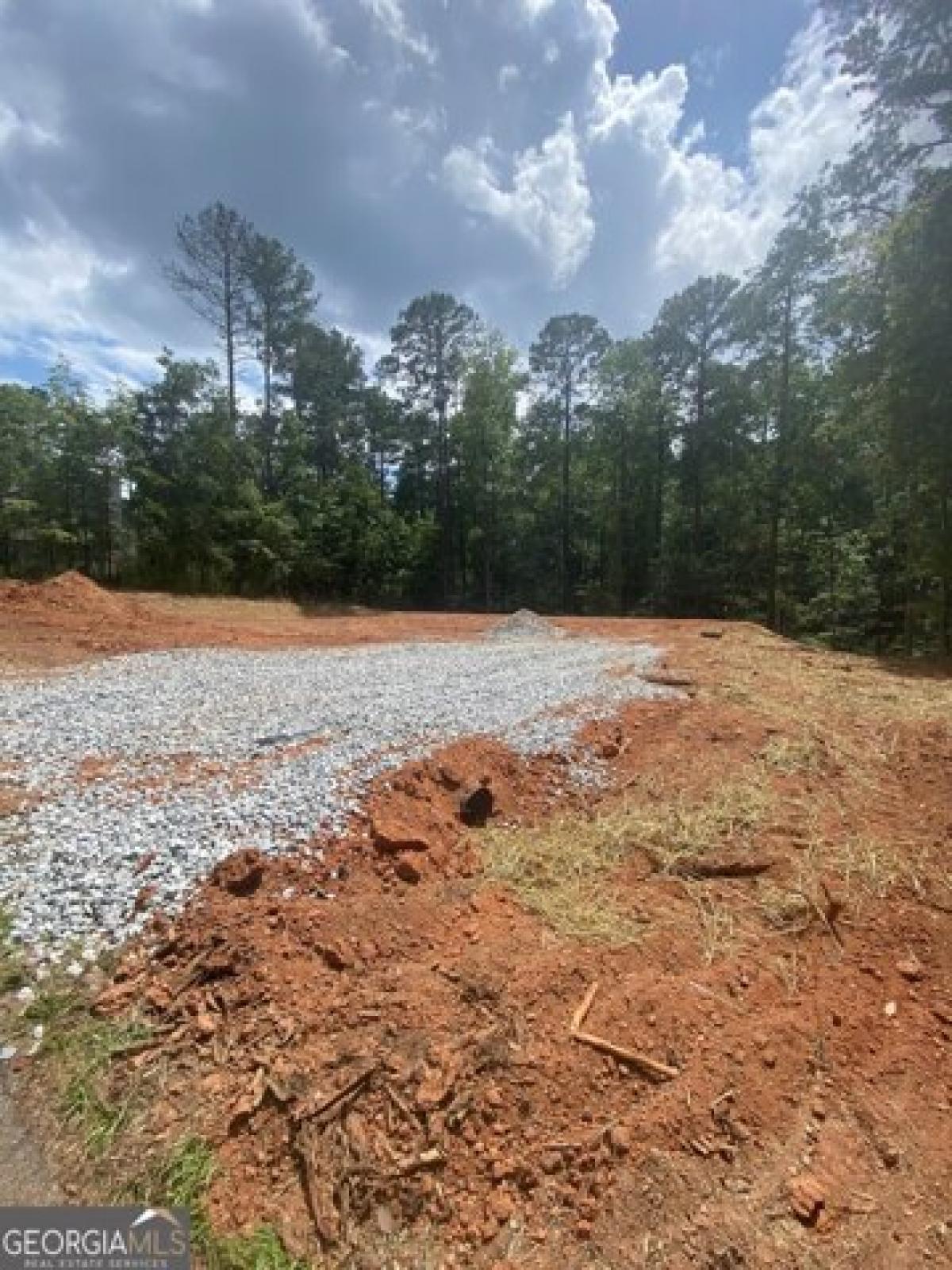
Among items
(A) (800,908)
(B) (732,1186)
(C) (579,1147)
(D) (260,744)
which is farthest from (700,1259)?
(D) (260,744)

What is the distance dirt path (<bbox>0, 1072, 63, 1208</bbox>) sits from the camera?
5.06 ft

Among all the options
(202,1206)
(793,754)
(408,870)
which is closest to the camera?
(202,1206)

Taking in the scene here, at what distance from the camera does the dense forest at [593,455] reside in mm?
9938

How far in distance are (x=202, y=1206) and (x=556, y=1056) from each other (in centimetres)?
111

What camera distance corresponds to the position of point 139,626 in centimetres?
1031

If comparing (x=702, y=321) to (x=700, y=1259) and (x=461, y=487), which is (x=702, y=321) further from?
(x=700, y=1259)

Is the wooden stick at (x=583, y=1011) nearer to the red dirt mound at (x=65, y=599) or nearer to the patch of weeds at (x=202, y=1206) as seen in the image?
the patch of weeds at (x=202, y=1206)

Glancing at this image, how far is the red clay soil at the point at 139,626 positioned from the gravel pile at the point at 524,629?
57 cm

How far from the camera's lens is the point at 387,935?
2459 mm

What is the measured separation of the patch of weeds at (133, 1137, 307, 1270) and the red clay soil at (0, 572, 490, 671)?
22.9 feet

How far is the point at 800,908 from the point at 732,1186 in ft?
4.59

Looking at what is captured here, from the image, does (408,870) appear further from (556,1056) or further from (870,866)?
(870,866)

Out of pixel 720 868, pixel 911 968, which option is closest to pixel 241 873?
pixel 720 868

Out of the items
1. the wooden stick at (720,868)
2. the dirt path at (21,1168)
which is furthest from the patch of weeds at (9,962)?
the wooden stick at (720,868)
